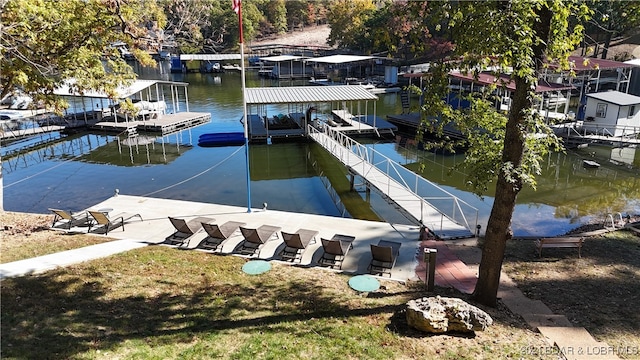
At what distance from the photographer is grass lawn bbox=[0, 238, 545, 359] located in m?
6.59

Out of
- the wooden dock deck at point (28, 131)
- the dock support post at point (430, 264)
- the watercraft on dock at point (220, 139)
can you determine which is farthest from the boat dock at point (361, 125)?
the dock support post at point (430, 264)

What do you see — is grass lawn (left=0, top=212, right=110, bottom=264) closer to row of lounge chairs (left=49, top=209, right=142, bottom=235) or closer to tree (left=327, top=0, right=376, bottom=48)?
row of lounge chairs (left=49, top=209, right=142, bottom=235)

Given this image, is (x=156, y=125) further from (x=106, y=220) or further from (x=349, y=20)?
(x=349, y=20)

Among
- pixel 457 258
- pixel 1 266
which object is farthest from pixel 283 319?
pixel 1 266

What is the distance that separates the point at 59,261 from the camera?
986cm

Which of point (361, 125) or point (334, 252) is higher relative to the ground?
point (361, 125)

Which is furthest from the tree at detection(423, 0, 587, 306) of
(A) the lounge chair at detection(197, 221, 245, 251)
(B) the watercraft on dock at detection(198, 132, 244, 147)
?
(B) the watercraft on dock at detection(198, 132, 244, 147)

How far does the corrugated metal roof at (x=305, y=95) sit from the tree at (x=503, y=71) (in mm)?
20411

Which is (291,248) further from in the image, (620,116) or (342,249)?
(620,116)

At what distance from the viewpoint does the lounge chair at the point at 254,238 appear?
1135 cm

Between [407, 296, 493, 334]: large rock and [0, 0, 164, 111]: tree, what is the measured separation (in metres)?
8.90

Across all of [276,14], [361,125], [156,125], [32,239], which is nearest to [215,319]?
[32,239]

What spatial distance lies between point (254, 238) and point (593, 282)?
7982 millimetres

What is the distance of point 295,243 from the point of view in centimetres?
1101
